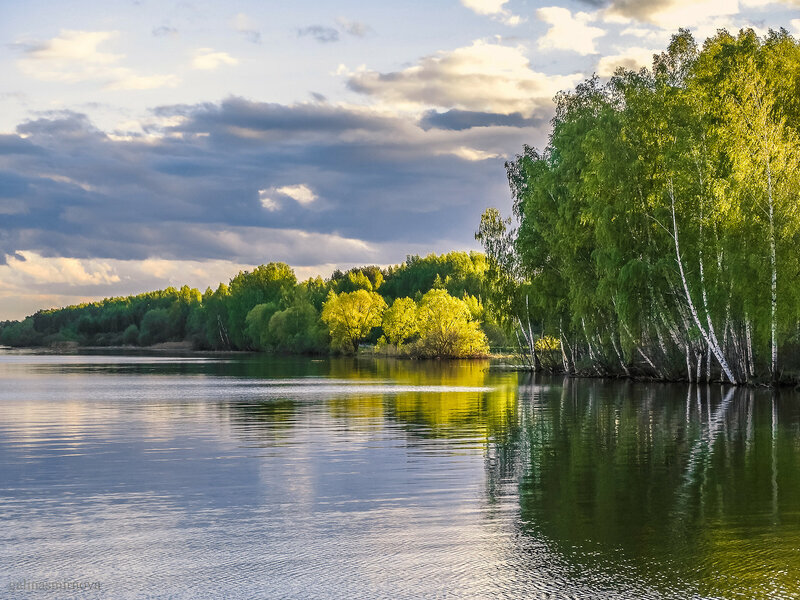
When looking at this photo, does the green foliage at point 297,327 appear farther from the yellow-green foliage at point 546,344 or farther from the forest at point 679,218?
the forest at point 679,218

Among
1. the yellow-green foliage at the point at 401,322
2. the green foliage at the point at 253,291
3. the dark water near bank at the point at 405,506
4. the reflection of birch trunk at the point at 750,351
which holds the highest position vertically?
the green foliage at the point at 253,291

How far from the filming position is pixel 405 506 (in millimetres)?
14172

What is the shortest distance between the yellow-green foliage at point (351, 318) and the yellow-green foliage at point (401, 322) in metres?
10.6

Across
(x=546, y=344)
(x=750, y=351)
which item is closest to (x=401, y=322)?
(x=546, y=344)

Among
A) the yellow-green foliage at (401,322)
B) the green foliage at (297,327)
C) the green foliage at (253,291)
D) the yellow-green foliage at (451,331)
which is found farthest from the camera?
the green foliage at (253,291)

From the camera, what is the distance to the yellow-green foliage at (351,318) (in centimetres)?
13638

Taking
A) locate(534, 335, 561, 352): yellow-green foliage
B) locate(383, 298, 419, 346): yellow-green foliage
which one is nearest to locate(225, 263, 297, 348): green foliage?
locate(383, 298, 419, 346): yellow-green foliage

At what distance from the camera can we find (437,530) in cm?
1236

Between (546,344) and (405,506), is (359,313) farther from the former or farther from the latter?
(405,506)

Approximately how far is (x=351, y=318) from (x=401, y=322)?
14.1 metres

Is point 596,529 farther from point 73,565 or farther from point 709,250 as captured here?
point 709,250

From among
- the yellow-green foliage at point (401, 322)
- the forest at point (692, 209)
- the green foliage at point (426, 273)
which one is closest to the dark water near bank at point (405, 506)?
the forest at point (692, 209)

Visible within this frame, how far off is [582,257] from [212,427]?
30.5m

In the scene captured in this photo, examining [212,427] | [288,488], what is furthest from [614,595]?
[212,427]
